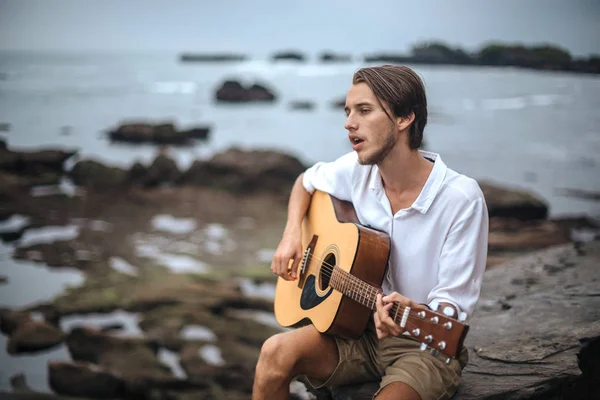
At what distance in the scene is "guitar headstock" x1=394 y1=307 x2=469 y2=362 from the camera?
5.68 feet

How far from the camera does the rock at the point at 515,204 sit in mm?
8258

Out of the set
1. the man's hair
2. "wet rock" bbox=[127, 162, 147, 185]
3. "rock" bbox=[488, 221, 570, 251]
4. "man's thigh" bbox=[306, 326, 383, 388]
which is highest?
the man's hair

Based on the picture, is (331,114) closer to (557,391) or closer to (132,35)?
(132,35)

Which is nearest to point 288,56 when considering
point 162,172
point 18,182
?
point 162,172

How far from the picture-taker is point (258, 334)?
20.8 feet

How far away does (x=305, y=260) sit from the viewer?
2.56m

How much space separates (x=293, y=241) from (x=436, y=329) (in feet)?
3.12

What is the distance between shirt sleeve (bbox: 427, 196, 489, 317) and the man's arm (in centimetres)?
72

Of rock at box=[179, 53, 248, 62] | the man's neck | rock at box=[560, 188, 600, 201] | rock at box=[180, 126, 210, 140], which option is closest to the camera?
the man's neck

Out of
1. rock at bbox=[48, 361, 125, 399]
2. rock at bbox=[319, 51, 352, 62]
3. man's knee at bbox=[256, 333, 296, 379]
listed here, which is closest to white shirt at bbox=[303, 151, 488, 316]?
man's knee at bbox=[256, 333, 296, 379]

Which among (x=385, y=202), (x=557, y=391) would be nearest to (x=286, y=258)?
(x=385, y=202)

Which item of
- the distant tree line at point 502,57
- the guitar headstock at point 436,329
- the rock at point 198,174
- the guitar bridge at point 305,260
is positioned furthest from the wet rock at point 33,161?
the guitar headstock at point 436,329

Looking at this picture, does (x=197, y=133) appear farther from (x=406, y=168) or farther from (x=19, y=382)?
(x=406, y=168)

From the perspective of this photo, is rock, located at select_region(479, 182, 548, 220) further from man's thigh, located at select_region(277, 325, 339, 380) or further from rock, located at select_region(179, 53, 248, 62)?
man's thigh, located at select_region(277, 325, 339, 380)
